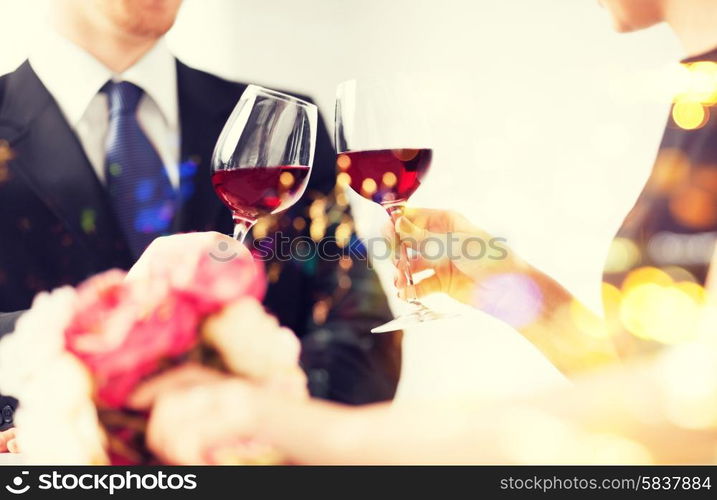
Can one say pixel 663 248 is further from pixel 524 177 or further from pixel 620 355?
pixel 524 177

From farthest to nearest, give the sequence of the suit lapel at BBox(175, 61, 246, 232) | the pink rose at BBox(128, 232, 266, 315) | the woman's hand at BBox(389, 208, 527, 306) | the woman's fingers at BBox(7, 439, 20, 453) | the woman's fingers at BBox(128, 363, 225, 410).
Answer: the suit lapel at BBox(175, 61, 246, 232)
the woman's hand at BBox(389, 208, 527, 306)
the woman's fingers at BBox(7, 439, 20, 453)
the pink rose at BBox(128, 232, 266, 315)
the woman's fingers at BBox(128, 363, 225, 410)

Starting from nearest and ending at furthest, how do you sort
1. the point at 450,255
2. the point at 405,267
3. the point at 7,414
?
1. the point at 405,267
2. the point at 450,255
3. the point at 7,414

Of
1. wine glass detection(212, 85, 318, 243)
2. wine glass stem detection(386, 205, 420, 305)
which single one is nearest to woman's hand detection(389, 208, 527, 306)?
wine glass stem detection(386, 205, 420, 305)

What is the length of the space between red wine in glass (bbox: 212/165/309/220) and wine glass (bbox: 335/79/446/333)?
10 centimetres

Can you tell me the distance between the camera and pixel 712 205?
4.73 feet

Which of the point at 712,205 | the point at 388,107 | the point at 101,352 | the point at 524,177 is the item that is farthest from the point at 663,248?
the point at 101,352

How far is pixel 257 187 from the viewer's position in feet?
3.19

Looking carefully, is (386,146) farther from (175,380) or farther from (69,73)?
(69,73)

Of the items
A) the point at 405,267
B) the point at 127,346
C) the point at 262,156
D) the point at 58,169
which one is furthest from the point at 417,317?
the point at 58,169

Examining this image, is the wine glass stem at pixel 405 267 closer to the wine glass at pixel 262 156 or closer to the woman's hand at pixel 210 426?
the wine glass at pixel 262 156

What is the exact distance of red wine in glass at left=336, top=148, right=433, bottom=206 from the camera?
3.41ft

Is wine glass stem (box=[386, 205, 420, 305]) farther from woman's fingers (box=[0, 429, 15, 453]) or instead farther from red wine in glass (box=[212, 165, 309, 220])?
woman's fingers (box=[0, 429, 15, 453])
